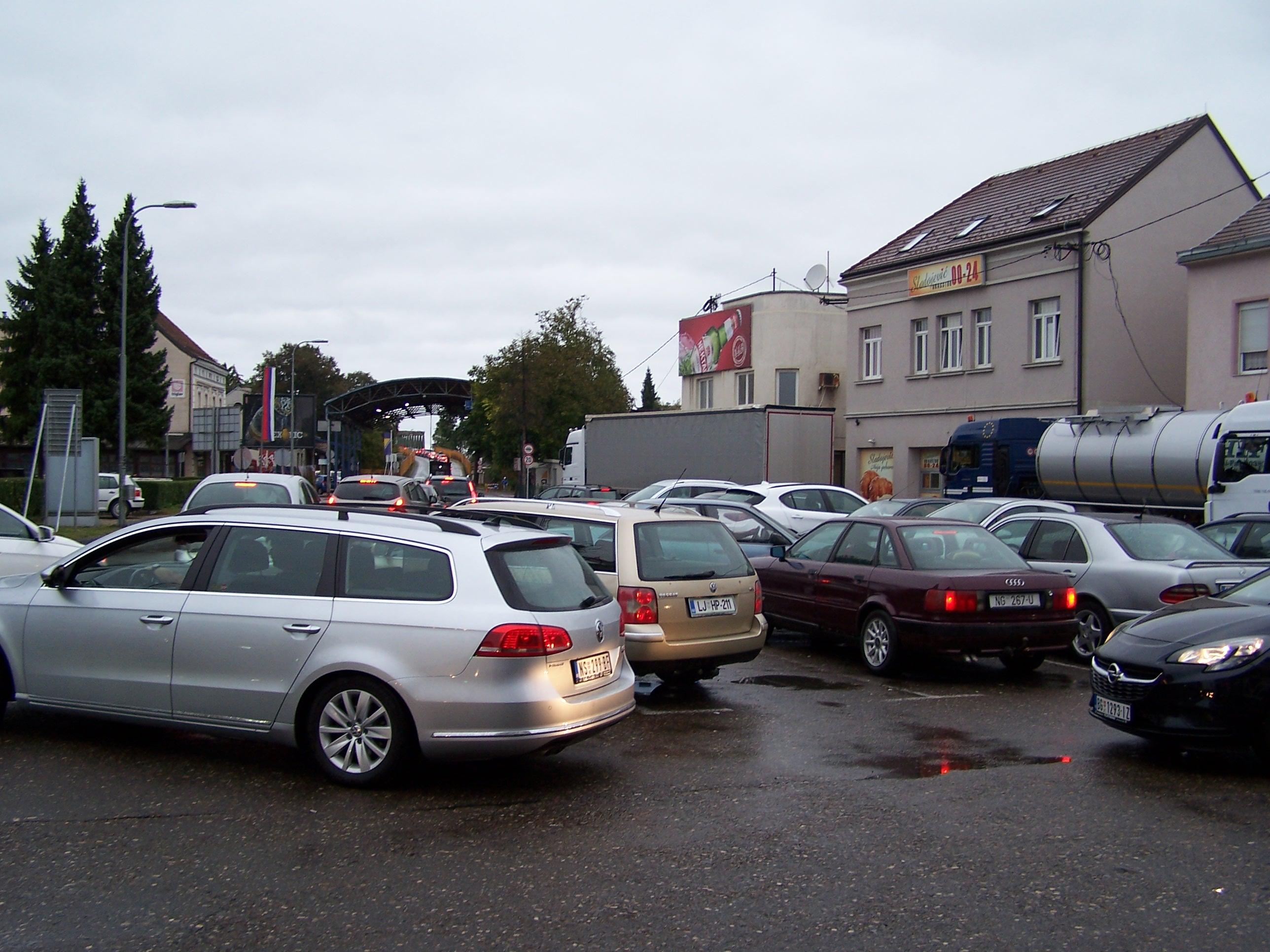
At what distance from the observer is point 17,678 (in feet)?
23.2

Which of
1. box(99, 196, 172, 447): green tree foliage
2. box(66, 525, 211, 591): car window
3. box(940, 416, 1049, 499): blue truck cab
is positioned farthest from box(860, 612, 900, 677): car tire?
box(99, 196, 172, 447): green tree foliage

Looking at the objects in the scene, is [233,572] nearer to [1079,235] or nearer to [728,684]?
[728,684]

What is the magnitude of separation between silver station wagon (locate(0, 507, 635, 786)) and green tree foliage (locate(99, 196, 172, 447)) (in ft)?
172

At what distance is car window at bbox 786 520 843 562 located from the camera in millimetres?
11906

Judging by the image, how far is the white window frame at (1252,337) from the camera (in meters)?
25.1

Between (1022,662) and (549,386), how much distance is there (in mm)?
43794

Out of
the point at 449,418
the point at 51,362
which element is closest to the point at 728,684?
the point at 51,362

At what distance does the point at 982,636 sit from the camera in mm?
9977

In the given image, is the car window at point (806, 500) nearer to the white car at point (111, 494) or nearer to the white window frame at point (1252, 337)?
the white window frame at point (1252, 337)

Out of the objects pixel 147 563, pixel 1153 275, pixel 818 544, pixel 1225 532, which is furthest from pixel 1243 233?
pixel 147 563

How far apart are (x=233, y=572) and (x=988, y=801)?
4498 mm

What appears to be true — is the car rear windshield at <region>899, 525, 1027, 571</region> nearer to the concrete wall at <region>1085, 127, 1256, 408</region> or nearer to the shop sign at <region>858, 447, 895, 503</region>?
the concrete wall at <region>1085, 127, 1256, 408</region>

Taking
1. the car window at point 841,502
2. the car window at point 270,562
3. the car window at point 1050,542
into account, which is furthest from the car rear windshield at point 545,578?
the car window at point 841,502

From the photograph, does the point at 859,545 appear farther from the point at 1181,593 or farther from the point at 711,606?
the point at 1181,593
